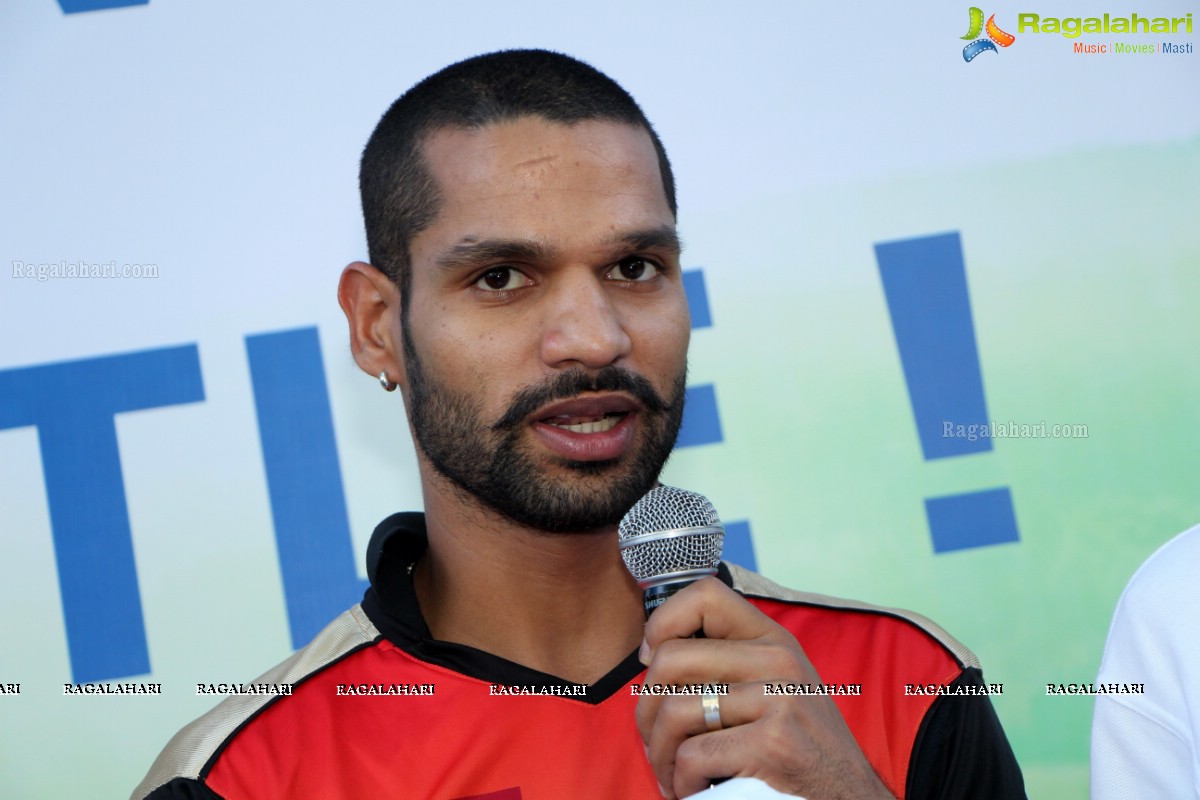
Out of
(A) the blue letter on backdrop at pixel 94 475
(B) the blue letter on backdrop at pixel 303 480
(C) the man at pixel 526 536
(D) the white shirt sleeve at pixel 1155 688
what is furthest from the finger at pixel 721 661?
(A) the blue letter on backdrop at pixel 94 475

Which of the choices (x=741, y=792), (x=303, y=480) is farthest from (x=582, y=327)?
(x=303, y=480)

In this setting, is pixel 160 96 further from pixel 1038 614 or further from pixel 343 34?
pixel 1038 614

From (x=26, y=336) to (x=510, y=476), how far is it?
1182mm

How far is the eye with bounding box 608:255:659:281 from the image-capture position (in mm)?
1630

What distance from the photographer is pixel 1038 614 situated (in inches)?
91.7

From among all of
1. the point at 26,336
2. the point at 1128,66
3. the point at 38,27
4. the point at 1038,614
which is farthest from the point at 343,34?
the point at 1038,614

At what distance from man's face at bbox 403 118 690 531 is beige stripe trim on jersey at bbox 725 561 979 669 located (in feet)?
0.94

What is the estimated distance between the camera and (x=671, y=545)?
1.18 m

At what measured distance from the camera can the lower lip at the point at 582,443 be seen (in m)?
1.53

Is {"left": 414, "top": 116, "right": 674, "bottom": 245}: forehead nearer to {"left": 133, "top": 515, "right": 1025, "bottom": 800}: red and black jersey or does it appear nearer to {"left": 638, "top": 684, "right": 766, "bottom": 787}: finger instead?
{"left": 133, "top": 515, "right": 1025, "bottom": 800}: red and black jersey

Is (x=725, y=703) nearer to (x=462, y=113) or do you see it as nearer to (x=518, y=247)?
(x=518, y=247)

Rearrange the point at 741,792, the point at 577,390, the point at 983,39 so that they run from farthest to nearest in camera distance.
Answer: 1. the point at 983,39
2. the point at 577,390
3. the point at 741,792

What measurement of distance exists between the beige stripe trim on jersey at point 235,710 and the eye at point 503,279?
1.62ft

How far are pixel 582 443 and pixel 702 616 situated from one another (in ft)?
1.53
